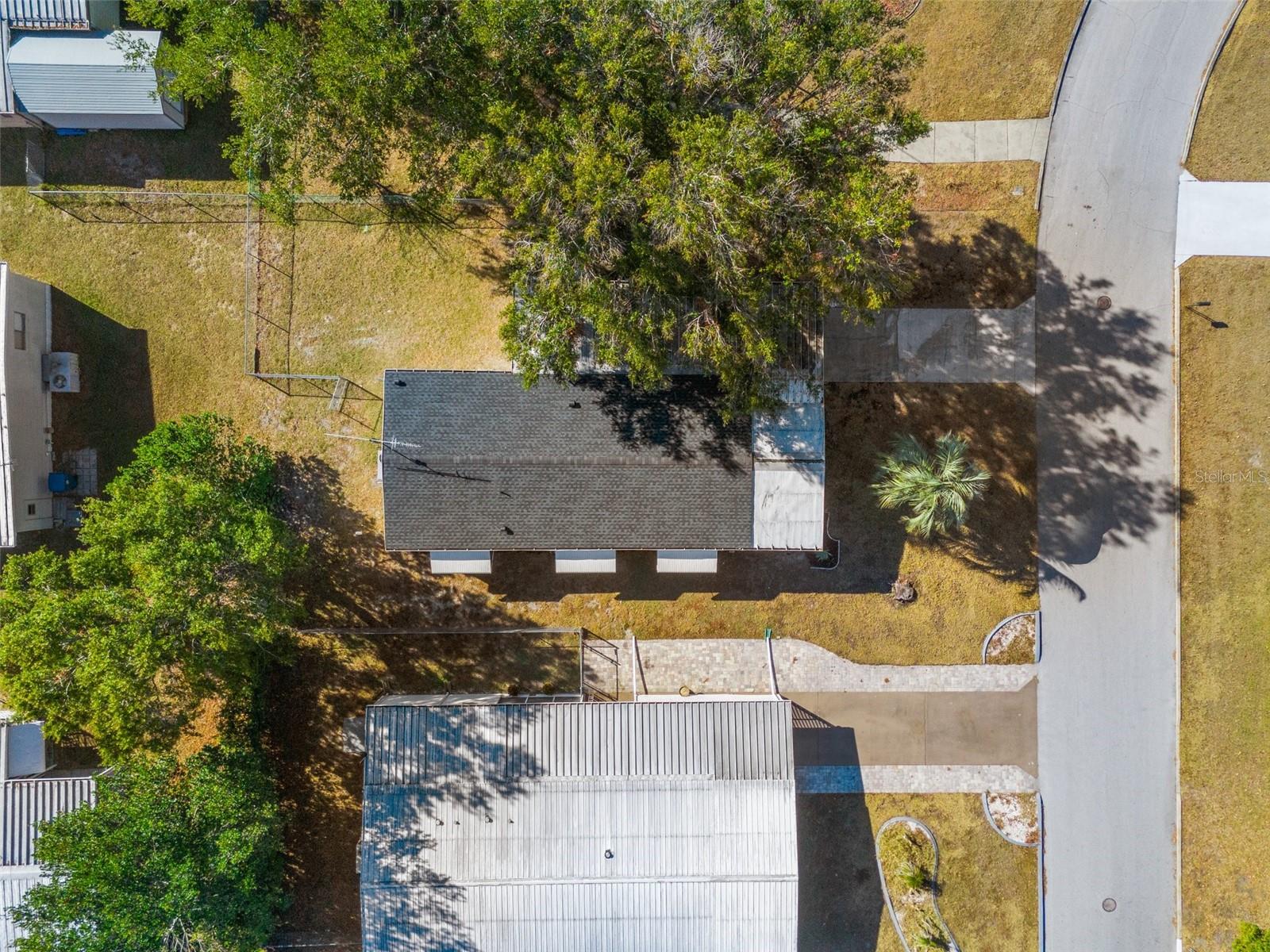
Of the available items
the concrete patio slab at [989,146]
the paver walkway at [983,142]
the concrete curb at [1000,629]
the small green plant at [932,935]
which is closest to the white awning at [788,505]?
the concrete curb at [1000,629]

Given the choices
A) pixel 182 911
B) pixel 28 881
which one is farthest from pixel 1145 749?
pixel 28 881

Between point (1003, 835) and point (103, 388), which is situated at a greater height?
point (103, 388)

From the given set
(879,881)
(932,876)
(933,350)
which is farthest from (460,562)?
(932,876)

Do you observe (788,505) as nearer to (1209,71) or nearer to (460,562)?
(460,562)

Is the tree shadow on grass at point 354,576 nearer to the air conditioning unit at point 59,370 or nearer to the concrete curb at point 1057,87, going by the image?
the air conditioning unit at point 59,370

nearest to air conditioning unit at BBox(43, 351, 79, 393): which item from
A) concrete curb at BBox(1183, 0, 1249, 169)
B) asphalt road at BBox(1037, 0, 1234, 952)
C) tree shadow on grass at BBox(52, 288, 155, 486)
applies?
tree shadow on grass at BBox(52, 288, 155, 486)

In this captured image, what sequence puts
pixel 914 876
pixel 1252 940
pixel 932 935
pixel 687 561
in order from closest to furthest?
pixel 1252 940, pixel 687 561, pixel 914 876, pixel 932 935
